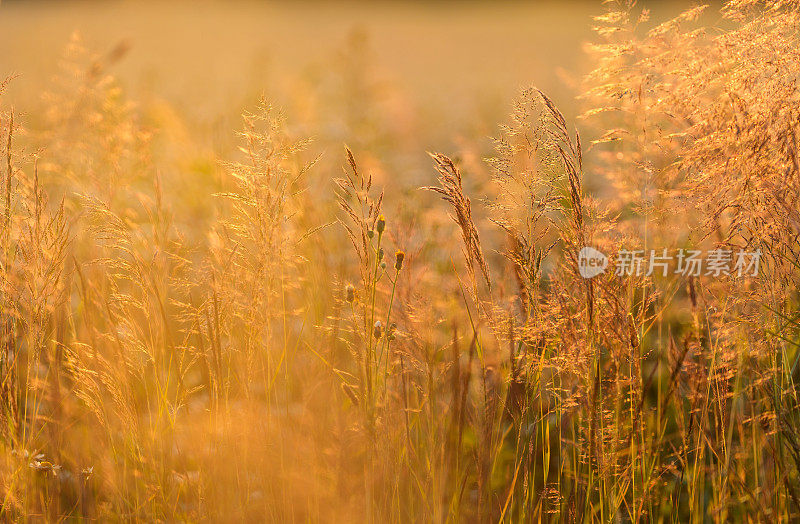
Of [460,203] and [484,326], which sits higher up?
[460,203]

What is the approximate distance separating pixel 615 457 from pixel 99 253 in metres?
1.99

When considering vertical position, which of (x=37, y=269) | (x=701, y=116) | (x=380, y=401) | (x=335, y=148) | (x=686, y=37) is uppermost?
(x=335, y=148)

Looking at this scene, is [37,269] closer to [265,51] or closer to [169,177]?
[169,177]

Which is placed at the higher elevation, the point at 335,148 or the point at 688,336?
the point at 335,148

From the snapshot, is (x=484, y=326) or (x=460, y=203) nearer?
(x=460, y=203)

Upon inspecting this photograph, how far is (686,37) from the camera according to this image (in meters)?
1.65

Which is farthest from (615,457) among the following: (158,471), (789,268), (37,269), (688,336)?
(37,269)

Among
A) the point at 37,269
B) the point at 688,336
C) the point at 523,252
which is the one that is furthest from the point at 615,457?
the point at 37,269

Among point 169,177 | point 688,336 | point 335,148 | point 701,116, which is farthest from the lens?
point 335,148

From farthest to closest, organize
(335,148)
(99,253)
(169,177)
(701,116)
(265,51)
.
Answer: (265,51)
(335,148)
(169,177)
(99,253)
(701,116)

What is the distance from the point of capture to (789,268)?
158cm

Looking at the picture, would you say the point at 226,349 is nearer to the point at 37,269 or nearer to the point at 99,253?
the point at 37,269

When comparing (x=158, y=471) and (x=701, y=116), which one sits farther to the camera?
(x=158, y=471)

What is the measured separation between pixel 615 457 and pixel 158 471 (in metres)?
1.06
